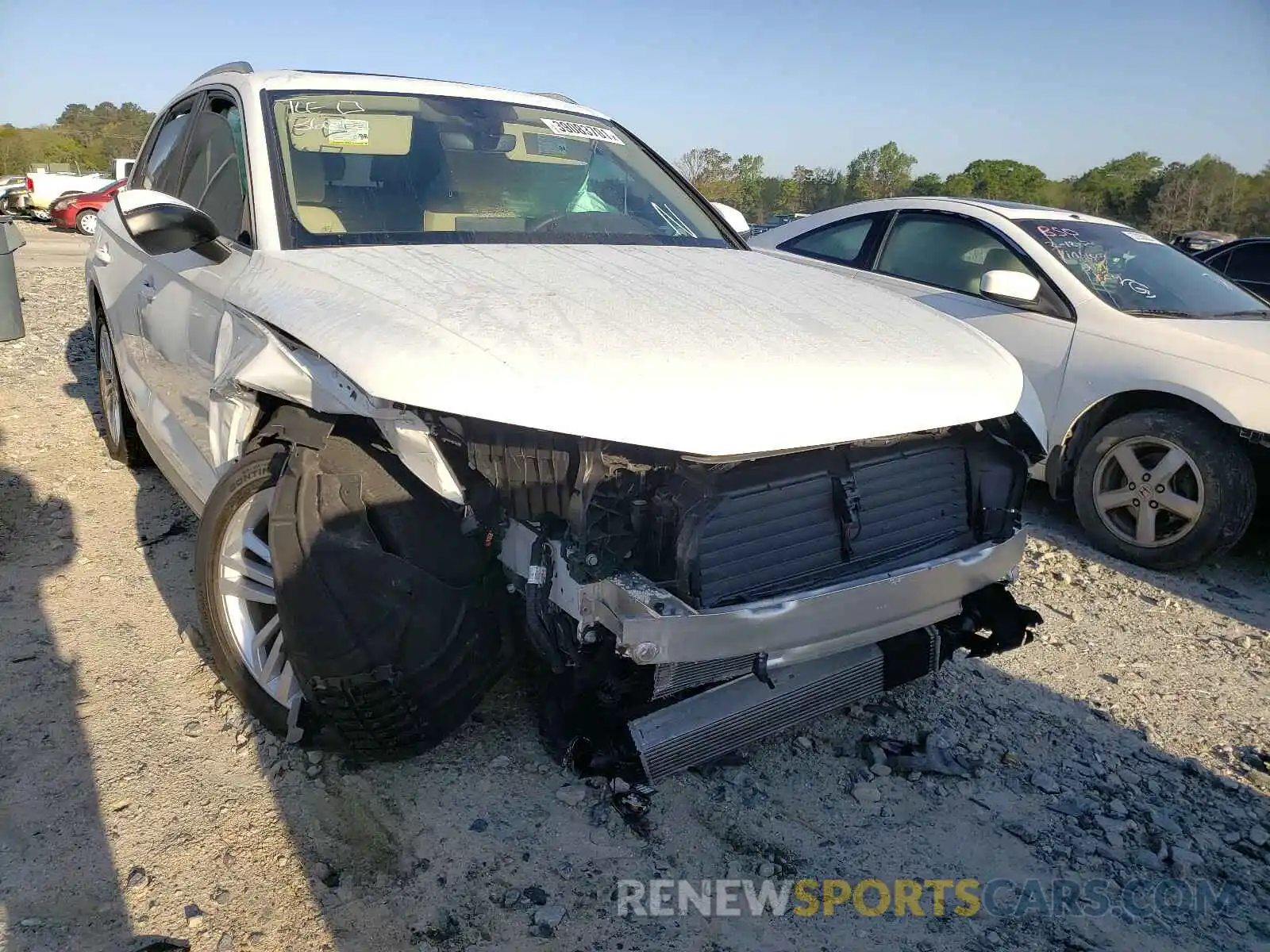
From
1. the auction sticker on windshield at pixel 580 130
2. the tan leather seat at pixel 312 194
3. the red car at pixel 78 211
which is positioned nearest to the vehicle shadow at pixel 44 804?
the tan leather seat at pixel 312 194

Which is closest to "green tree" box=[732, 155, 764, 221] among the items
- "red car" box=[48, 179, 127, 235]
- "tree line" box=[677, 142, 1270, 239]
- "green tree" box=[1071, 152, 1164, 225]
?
"tree line" box=[677, 142, 1270, 239]

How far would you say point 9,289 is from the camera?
7590 millimetres

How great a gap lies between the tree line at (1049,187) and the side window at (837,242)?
23028mm

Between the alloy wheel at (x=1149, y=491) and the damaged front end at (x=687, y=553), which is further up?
the damaged front end at (x=687, y=553)

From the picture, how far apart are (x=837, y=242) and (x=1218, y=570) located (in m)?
3.05

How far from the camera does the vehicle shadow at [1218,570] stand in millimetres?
4293

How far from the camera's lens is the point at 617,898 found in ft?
7.37

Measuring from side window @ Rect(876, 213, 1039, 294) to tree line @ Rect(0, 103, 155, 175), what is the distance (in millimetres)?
46369

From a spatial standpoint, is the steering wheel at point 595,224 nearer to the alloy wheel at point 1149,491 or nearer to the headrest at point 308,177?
the headrest at point 308,177

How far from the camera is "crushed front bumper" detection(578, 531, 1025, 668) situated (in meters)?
2.06

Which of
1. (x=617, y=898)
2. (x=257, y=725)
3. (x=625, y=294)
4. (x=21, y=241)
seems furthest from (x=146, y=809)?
(x=21, y=241)

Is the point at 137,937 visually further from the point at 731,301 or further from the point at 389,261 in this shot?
the point at 731,301

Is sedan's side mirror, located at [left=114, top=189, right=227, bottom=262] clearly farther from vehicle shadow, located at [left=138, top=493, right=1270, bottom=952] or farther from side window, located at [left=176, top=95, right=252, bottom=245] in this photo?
vehicle shadow, located at [left=138, top=493, right=1270, bottom=952]

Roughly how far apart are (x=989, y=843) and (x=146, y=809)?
7.55ft
